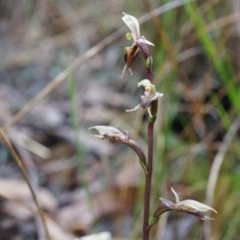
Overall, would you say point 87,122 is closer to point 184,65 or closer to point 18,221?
point 184,65

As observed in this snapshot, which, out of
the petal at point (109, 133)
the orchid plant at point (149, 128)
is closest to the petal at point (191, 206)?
the orchid plant at point (149, 128)

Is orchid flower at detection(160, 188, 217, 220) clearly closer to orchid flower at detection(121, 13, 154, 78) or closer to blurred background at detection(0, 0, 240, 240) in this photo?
orchid flower at detection(121, 13, 154, 78)

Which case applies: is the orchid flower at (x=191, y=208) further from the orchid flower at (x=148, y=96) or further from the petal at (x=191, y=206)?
the orchid flower at (x=148, y=96)

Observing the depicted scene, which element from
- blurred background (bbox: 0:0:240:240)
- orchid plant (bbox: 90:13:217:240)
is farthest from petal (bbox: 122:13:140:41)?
blurred background (bbox: 0:0:240:240)

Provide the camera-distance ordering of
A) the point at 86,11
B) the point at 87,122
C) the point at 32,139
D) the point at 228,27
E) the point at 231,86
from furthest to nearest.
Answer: the point at 86,11, the point at 87,122, the point at 32,139, the point at 228,27, the point at 231,86

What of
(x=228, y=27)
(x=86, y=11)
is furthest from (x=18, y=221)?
(x=86, y=11)

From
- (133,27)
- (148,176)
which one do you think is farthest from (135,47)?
→ (148,176)

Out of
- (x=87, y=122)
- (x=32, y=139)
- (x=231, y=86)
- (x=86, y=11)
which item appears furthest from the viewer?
(x=86, y=11)

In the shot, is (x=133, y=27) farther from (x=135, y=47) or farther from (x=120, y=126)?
(x=120, y=126)

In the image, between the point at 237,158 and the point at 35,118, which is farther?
the point at 35,118
